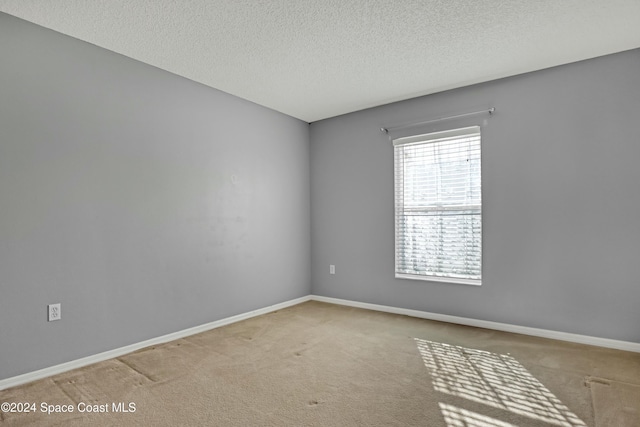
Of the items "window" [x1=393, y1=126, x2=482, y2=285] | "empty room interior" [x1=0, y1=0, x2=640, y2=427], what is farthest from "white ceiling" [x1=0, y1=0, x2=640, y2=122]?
"window" [x1=393, y1=126, x2=482, y2=285]

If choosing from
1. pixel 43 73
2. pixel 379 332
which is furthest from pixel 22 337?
pixel 379 332

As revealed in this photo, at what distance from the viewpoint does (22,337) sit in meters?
2.40

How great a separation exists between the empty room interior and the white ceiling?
2cm

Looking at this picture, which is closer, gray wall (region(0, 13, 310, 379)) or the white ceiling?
the white ceiling

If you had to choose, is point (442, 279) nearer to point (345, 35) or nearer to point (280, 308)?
point (280, 308)

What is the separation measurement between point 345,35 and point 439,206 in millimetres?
2051

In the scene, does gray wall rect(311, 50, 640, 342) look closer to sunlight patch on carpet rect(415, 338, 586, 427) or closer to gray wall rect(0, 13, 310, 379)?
sunlight patch on carpet rect(415, 338, 586, 427)

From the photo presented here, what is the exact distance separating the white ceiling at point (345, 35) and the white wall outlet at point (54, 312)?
199 centimetres

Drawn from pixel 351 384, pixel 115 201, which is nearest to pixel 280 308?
pixel 351 384

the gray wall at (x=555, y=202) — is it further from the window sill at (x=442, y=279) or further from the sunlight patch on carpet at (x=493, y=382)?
the sunlight patch on carpet at (x=493, y=382)

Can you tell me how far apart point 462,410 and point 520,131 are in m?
2.57

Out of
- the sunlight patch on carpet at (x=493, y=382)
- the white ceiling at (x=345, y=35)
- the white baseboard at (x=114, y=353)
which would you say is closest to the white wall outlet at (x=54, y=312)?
the white baseboard at (x=114, y=353)

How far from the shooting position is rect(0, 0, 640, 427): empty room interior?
229 cm

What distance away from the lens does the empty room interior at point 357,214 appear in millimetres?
2287
